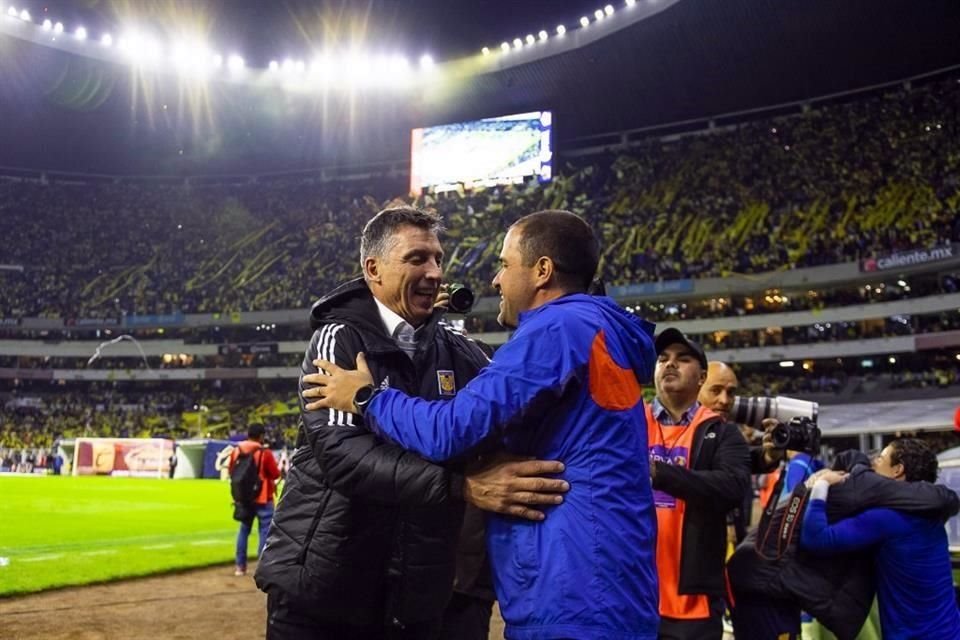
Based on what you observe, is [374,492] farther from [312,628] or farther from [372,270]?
[372,270]

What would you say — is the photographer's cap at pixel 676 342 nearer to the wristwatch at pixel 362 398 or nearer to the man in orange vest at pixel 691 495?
the man in orange vest at pixel 691 495

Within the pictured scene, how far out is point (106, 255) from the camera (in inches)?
2295

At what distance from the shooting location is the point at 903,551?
4.66m

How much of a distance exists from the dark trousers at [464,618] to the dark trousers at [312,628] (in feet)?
2.83

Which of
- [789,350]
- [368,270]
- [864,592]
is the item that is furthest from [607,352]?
[789,350]

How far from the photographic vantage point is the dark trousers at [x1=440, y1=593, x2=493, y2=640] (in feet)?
12.6

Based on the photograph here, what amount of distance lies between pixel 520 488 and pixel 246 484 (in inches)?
407

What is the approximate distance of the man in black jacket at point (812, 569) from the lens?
15.1 ft

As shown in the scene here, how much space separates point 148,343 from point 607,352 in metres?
59.5

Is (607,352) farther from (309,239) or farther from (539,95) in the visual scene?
(309,239)

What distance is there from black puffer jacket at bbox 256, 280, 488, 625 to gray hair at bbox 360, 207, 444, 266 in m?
0.20

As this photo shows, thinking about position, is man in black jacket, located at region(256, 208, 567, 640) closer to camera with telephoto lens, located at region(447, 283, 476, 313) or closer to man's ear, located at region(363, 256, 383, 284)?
man's ear, located at region(363, 256, 383, 284)

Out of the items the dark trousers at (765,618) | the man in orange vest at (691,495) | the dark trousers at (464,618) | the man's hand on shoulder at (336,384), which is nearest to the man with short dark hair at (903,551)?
the dark trousers at (765,618)

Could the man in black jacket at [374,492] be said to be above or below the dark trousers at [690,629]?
above
